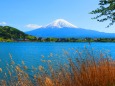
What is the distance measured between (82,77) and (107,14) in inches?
367

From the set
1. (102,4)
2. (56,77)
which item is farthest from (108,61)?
(102,4)

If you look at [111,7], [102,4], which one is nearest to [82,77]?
[111,7]

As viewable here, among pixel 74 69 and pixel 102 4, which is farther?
pixel 102 4

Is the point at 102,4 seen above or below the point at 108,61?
above

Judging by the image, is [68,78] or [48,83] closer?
[48,83]

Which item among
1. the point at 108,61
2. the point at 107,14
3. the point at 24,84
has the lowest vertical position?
the point at 24,84

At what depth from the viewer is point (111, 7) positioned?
603 inches

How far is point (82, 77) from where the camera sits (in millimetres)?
7676

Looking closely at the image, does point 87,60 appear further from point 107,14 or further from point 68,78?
point 107,14

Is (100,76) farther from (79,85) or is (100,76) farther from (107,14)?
(107,14)

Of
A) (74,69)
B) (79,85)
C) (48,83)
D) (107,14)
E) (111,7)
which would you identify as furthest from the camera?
(107,14)

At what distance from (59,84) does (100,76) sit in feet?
3.63

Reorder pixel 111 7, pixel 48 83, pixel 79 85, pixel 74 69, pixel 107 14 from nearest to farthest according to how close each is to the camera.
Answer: pixel 48 83, pixel 79 85, pixel 74 69, pixel 111 7, pixel 107 14

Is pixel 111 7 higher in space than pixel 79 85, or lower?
higher
